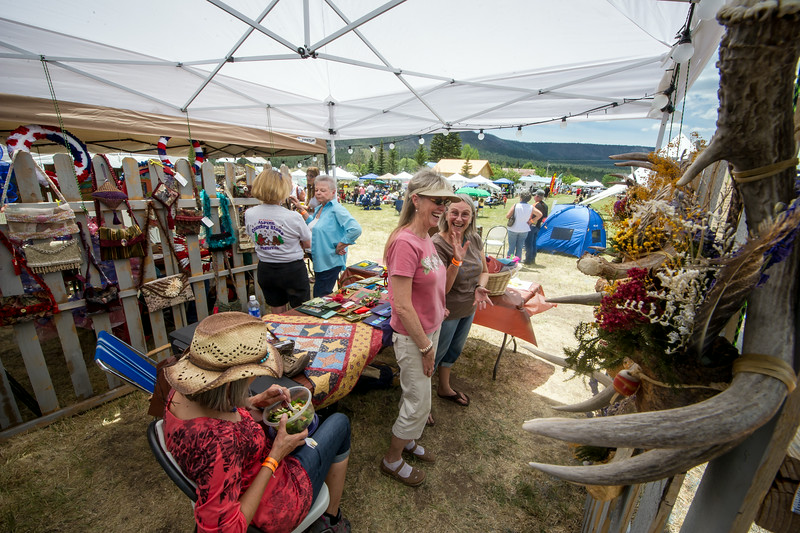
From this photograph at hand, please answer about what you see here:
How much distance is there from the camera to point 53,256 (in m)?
2.60

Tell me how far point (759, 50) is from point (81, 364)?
4551mm

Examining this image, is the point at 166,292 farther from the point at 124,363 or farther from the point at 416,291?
the point at 416,291

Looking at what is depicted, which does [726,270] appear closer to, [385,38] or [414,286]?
[414,286]

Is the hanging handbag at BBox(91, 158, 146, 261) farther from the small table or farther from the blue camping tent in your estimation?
the blue camping tent

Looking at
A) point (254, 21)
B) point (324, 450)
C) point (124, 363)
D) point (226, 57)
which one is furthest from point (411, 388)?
point (226, 57)

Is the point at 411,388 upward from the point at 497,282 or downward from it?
downward

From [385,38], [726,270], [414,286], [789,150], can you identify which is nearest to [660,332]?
[726,270]

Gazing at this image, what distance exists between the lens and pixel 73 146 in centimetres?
351

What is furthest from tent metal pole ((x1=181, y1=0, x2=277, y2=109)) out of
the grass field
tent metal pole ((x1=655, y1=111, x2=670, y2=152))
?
tent metal pole ((x1=655, y1=111, x2=670, y2=152))

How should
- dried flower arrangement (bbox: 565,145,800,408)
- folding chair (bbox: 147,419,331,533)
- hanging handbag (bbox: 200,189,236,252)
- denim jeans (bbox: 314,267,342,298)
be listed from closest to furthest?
1. dried flower arrangement (bbox: 565,145,800,408)
2. folding chair (bbox: 147,419,331,533)
3. hanging handbag (bbox: 200,189,236,252)
4. denim jeans (bbox: 314,267,342,298)

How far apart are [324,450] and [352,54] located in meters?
4.92

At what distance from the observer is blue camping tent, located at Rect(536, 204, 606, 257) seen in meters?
8.80

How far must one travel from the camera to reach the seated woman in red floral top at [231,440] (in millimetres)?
1116

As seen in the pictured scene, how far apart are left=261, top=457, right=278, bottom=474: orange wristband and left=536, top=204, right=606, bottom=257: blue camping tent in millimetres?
9284
